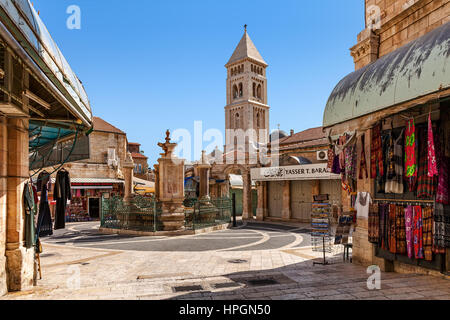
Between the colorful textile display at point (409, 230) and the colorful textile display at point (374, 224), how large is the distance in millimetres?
875

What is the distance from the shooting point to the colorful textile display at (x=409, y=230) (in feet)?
22.8

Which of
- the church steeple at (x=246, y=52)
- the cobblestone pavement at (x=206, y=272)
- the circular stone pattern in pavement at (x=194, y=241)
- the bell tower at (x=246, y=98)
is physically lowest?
the circular stone pattern in pavement at (x=194, y=241)

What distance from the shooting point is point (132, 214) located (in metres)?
17.6

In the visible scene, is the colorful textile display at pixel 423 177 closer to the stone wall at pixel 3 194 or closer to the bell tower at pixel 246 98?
the stone wall at pixel 3 194

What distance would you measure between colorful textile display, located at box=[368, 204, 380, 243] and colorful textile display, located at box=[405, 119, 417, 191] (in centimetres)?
126

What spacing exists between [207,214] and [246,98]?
55.9 m

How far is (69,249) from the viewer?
13.0m

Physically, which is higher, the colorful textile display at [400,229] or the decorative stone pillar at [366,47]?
the decorative stone pillar at [366,47]

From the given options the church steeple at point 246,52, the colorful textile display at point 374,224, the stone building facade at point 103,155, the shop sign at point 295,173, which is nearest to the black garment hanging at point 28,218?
the colorful textile display at point 374,224

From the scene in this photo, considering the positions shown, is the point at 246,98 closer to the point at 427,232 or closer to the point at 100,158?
the point at 100,158

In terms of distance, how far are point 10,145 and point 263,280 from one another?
6033 millimetres

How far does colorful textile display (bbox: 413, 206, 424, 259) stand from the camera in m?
6.70

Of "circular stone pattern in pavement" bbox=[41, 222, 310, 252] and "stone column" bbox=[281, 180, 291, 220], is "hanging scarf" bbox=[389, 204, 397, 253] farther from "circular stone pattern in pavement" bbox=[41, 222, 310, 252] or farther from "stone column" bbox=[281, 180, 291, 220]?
"stone column" bbox=[281, 180, 291, 220]
